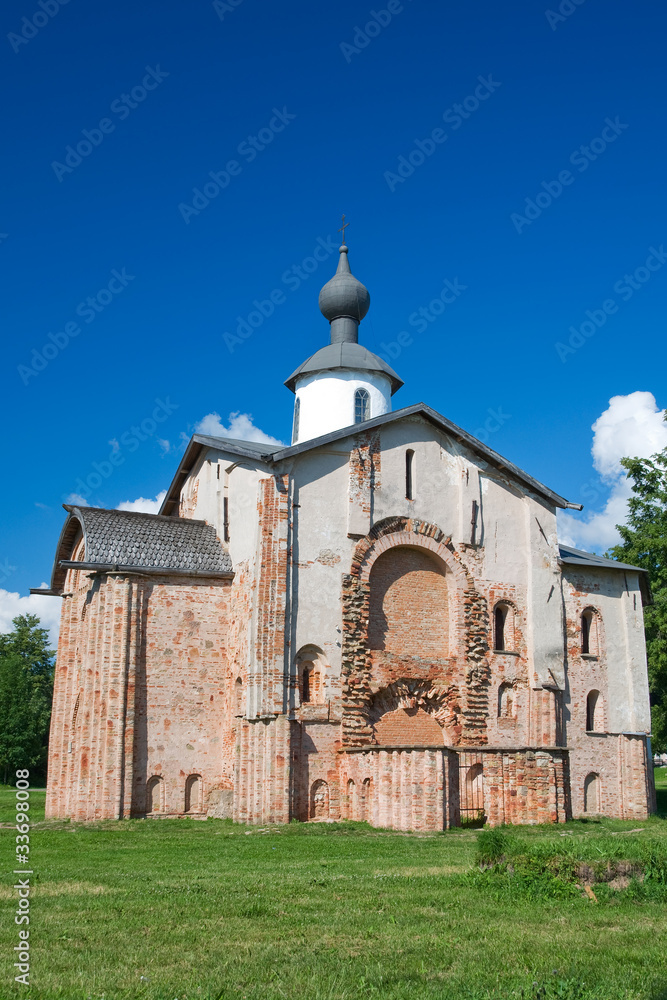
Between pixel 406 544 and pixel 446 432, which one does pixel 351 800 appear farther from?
pixel 446 432

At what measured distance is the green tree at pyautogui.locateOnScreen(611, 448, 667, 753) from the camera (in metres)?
28.6

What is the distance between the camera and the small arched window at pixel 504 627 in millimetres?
21438

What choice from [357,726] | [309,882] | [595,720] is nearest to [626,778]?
[595,720]

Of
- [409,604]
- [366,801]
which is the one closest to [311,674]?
[366,801]

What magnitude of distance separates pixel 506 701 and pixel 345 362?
1069 centimetres

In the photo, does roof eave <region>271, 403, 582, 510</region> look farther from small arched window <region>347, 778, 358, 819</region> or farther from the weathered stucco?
small arched window <region>347, 778, 358, 819</region>

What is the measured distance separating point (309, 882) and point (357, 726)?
9.32 metres

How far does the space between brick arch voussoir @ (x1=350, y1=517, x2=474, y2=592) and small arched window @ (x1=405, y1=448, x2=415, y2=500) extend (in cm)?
61

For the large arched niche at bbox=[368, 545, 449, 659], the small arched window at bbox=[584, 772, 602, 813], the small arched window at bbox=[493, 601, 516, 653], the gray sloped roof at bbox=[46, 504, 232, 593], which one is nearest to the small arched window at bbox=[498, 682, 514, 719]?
the small arched window at bbox=[493, 601, 516, 653]

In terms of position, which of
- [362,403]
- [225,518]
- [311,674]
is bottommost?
[311,674]

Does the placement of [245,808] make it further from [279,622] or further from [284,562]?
[284,562]

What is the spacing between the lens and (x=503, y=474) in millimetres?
22438

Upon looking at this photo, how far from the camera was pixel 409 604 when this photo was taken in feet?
67.7

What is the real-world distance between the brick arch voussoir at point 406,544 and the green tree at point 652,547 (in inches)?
398
